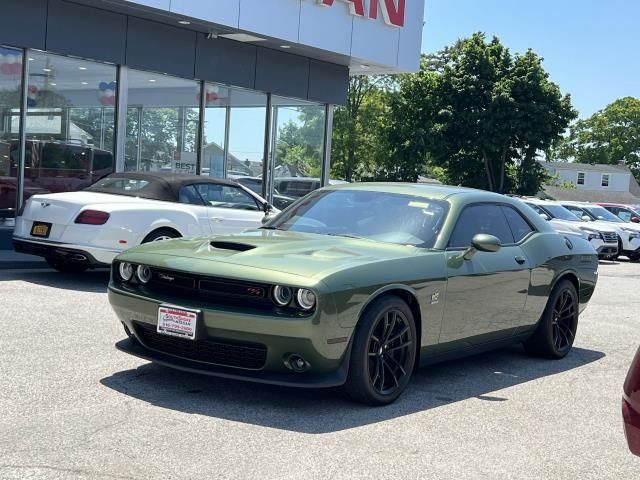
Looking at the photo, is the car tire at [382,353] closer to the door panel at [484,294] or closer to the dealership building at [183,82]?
the door panel at [484,294]

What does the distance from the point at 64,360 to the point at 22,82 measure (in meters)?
9.41

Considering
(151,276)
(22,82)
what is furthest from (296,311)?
(22,82)

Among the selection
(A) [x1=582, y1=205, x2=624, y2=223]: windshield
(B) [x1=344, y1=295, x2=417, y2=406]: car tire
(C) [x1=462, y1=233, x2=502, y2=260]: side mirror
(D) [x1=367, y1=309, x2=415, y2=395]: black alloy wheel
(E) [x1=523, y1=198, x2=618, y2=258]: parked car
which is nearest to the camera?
(B) [x1=344, y1=295, x2=417, y2=406]: car tire

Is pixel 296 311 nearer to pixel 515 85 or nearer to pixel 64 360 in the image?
pixel 64 360

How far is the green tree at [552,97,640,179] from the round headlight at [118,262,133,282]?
105900 millimetres

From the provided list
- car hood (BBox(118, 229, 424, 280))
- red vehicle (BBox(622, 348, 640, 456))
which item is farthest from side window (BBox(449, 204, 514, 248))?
red vehicle (BBox(622, 348, 640, 456))

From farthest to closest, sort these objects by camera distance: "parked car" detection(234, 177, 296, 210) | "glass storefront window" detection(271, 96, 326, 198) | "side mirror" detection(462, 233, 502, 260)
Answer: "glass storefront window" detection(271, 96, 326, 198) → "parked car" detection(234, 177, 296, 210) → "side mirror" detection(462, 233, 502, 260)

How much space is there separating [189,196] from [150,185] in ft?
1.66

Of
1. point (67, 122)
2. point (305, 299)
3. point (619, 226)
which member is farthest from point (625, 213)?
point (305, 299)

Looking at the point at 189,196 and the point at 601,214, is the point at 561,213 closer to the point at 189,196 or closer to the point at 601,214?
the point at 601,214

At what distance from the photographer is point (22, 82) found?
14258 millimetres

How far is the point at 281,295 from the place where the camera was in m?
5.03

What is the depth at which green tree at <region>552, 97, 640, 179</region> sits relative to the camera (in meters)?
106

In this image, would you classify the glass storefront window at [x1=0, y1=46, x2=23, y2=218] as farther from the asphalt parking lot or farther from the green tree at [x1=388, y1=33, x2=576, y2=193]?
the green tree at [x1=388, y1=33, x2=576, y2=193]
